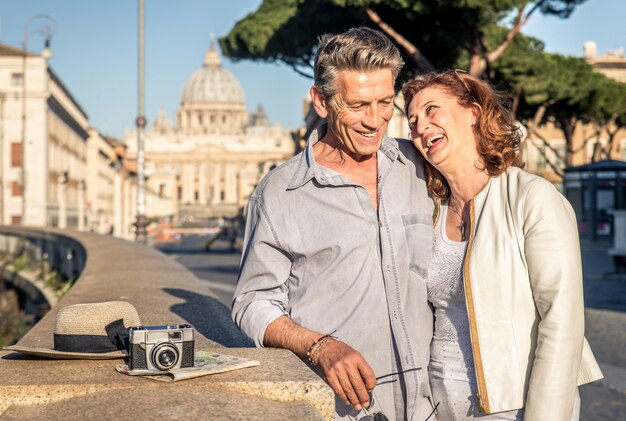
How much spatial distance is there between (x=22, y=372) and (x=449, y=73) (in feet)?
4.46

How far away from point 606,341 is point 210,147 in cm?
14937

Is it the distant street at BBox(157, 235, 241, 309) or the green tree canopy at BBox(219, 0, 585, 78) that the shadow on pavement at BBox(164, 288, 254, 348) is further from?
the green tree canopy at BBox(219, 0, 585, 78)

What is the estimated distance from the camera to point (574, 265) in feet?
7.97

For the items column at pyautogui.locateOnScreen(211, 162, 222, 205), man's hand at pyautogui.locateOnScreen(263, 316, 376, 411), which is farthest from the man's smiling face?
column at pyautogui.locateOnScreen(211, 162, 222, 205)

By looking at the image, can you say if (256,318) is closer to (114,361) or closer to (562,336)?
(114,361)

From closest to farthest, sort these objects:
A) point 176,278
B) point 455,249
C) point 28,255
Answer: point 455,249, point 176,278, point 28,255

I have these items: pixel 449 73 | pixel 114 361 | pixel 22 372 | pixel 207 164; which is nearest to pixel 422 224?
pixel 449 73

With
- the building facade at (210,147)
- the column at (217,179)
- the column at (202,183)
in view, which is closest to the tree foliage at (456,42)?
the building facade at (210,147)

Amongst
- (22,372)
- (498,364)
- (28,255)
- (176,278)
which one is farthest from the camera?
(28,255)

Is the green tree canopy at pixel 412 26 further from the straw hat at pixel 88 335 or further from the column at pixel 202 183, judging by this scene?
the column at pixel 202 183

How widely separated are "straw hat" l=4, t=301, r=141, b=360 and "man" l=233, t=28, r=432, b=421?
1.17 ft

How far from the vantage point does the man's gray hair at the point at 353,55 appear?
104 inches

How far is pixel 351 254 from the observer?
8.67 feet

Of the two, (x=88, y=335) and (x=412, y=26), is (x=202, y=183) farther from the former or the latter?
(x=88, y=335)
